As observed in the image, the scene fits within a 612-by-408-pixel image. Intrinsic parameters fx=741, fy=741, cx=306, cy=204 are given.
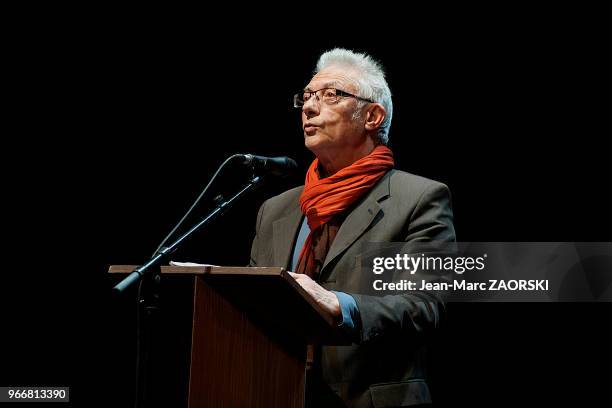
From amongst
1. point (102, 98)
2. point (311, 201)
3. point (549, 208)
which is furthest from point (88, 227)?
point (549, 208)

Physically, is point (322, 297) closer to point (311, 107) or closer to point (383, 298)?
point (383, 298)

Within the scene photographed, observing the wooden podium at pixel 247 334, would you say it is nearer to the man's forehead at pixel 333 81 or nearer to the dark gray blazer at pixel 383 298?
the dark gray blazer at pixel 383 298

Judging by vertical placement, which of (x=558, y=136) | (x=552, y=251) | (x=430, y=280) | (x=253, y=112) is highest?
(x=253, y=112)

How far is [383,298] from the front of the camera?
2406 millimetres

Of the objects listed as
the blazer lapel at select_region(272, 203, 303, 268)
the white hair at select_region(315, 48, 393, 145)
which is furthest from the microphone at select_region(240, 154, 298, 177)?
the white hair at select_region(315, 48, 393, 145)

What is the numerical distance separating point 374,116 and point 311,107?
10.8 inches

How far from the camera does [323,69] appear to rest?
324 centimetres

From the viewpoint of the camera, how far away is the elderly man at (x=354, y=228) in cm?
246

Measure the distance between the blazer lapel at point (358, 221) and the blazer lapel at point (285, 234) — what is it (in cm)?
23

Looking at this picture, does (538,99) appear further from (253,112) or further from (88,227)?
(88,227)

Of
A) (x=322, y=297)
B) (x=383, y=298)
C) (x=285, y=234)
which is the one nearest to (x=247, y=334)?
(x=322, y=297)

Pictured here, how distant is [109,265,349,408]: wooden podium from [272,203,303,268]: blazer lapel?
0.71m

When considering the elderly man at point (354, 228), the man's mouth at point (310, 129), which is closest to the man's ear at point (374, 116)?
the elderly man at point (354, 228)

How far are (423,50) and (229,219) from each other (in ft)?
4.51
